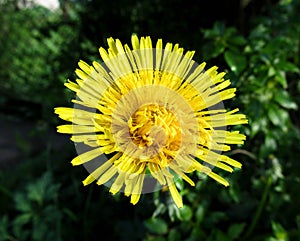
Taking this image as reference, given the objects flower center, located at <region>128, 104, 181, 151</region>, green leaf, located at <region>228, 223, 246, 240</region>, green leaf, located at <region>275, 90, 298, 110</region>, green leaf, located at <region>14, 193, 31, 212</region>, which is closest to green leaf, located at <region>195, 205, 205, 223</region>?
green leaf, located at <region>228, 223, 246, 240</region>

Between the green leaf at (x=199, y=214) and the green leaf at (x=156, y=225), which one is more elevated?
the green leaf at (x=156, y=225)

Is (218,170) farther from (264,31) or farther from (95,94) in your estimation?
(264,31)

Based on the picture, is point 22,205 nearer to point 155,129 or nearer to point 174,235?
point 174,235

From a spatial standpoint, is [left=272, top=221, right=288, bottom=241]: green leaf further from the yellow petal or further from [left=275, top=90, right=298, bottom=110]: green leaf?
the yellow petal

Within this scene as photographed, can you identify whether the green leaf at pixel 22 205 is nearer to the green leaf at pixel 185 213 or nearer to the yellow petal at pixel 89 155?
the green leaf at pixel 185 213

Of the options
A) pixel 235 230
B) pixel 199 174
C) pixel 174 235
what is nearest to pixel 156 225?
pixel 174 235

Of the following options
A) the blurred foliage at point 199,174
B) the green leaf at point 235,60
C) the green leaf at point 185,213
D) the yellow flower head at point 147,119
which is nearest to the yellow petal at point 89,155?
the yellow flower head at point 147,119

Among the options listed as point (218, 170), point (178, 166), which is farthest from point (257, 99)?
point (178, 166)
